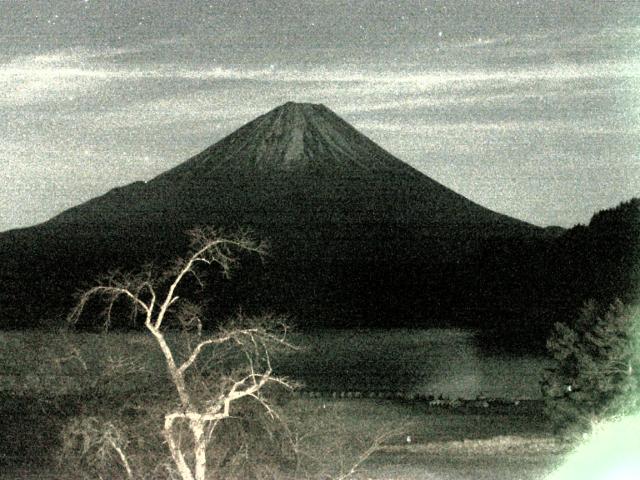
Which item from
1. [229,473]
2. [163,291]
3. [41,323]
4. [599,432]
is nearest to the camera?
[229,473]

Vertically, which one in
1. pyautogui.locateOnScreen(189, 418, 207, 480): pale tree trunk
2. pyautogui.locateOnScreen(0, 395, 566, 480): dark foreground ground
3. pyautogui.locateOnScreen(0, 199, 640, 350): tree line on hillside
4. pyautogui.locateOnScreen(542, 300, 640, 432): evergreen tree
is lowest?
pyautogui.locateOnScreen(0, 199, 640, 350): tree line on hillside

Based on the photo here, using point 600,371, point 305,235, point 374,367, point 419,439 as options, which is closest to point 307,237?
point 305,235

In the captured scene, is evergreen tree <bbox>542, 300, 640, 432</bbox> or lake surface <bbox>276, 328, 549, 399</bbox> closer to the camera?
evergreen tree <bbox>542, 300, 640, 432</bbox>

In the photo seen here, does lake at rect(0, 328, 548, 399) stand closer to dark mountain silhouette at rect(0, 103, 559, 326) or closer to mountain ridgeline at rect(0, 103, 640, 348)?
mountain ridgeline at rect(0, 103, 640, 348)

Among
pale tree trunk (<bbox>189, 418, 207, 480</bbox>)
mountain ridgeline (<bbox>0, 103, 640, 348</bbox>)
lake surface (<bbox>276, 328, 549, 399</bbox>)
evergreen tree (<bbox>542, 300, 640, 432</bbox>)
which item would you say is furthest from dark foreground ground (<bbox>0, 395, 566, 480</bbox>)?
mountain ridgeline (<bbox>0, 103, 640, 348</bbox>)

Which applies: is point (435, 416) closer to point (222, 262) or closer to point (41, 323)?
point (222, 262)

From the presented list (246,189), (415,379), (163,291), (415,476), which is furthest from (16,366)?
(246,189)
